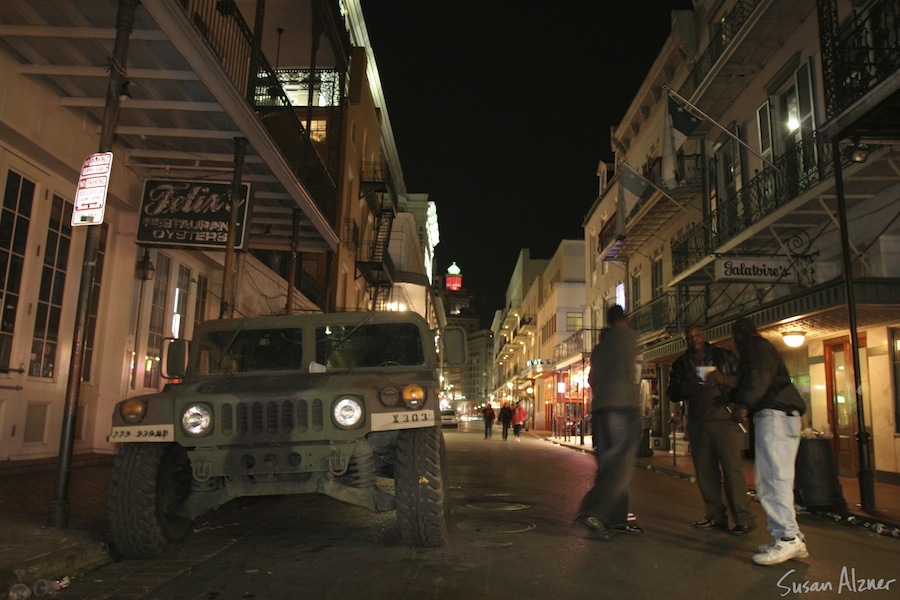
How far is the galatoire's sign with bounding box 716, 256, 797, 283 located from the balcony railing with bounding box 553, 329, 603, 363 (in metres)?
14.7

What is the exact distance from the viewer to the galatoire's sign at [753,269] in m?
12.9

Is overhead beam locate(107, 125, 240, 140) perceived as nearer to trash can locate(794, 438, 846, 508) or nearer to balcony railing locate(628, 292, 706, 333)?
trash can locate(794, 438, 846, 508)

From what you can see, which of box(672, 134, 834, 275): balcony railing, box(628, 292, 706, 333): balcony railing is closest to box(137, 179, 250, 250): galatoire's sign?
box(672, 134, 834, 275): balcony railing

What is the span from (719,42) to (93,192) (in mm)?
16806

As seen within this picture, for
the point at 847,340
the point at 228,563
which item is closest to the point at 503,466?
the point at 847,340

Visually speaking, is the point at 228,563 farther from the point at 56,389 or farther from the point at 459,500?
the point at 56,389

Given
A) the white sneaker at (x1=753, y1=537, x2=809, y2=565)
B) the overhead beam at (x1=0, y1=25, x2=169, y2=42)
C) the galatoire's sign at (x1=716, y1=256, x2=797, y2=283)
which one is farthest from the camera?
the galatoire's sign at (x1=716, y1=256, x2=797, y2=283)

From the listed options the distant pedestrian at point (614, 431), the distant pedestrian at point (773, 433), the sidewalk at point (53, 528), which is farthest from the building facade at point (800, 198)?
the distant pedestrian at point (614, 431)

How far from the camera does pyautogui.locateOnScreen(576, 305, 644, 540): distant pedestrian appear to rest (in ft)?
18.5

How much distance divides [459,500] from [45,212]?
6.64 meters

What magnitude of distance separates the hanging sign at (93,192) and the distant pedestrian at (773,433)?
581 centimetres

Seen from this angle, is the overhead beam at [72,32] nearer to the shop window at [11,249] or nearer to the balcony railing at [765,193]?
the shop window at [11,249]

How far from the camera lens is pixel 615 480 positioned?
560 cm

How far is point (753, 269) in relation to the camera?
13.0 m
